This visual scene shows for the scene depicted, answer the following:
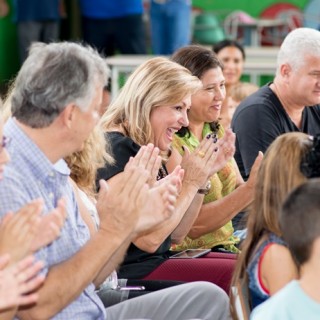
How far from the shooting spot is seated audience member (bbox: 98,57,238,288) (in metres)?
3.81

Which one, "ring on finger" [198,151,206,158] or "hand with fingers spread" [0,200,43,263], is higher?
"hand with fingers spread" [0,200,43,263]

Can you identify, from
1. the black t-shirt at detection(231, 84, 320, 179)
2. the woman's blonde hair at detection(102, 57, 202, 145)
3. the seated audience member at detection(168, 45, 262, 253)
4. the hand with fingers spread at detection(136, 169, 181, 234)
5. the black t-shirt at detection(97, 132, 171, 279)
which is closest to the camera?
the hand with fingers spread at detection(136, 169, 181, 234)

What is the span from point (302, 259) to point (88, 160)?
3.55 feet

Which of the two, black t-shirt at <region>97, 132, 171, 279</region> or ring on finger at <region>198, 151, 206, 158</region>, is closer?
black t-shirt at <region>97, 132, 171, 279</region>

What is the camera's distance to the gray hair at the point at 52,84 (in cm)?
291

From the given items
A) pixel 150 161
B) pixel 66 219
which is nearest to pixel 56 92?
pixel 66 219

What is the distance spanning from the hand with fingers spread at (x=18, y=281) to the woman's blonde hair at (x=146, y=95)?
127cm

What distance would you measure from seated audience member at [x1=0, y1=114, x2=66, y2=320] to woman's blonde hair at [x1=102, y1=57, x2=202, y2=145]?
1109 millimetres

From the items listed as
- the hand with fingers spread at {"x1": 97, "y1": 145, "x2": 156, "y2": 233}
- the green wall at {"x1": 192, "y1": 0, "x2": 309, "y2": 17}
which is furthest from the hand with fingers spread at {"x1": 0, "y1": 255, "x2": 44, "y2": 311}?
the green wall at {"x1": 192, "y1": 0, "x2": 309, "y2": 17}

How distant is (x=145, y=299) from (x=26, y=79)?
2.99 feet

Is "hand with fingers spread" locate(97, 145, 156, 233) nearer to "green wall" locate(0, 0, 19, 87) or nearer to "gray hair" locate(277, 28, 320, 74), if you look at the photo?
"gray hair" locate(277, 28, 320, 74)

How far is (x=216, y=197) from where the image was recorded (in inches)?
171

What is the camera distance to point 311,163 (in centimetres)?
304

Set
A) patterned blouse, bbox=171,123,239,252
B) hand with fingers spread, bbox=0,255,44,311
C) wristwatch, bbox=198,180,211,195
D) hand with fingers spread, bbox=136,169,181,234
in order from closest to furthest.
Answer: hand with fingers spread, bbox=0,255,44,311 → hand with fingers spread, bbox=136,169,181,234 → wristwatch, bbox=198,180,211,195 → patterned blouse, bbox=171,123,239,252
